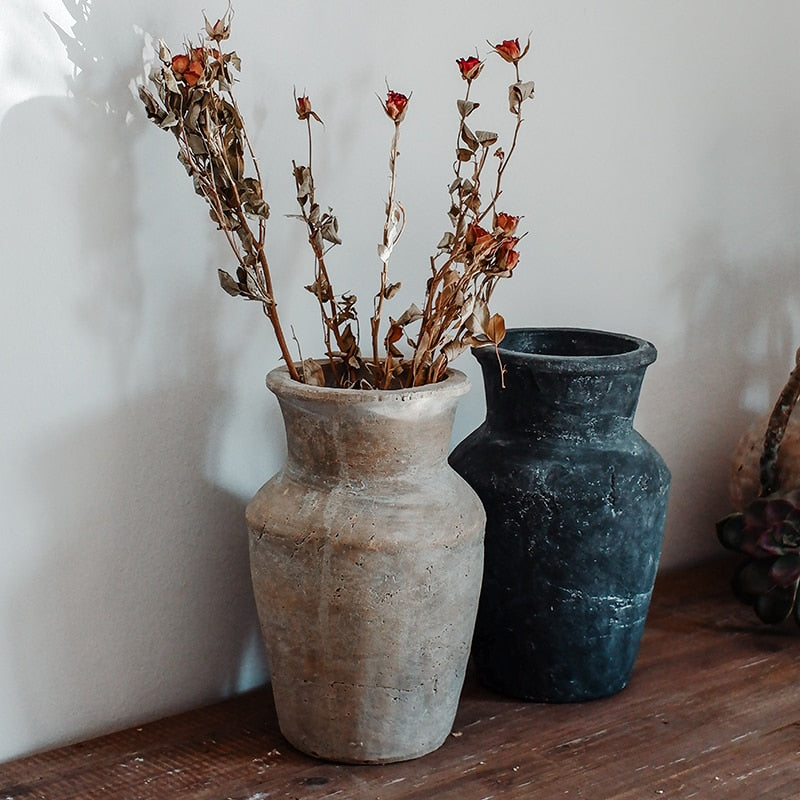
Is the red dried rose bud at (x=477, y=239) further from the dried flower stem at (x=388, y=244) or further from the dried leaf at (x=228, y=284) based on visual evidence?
the dried leaf at (x=228, y=284)

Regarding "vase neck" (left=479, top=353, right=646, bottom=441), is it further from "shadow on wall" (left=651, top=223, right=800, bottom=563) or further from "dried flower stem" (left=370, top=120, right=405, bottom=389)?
"shadow on wall" (left=651, top=223, right=800, bottom=563)

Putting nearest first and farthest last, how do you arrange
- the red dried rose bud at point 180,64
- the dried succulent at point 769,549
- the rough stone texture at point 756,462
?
the red dried rose bud at point 180,64, the dried succulent at point 769,549, the rough stone texture at point 756,462

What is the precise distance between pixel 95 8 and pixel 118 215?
16 cm

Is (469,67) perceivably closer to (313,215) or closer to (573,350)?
(313,215)

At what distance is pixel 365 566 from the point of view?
2.87 feet

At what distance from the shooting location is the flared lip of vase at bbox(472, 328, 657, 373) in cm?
99

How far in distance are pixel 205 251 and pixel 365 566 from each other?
0.32 meters

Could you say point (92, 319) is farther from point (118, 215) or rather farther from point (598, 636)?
point (598, 636)

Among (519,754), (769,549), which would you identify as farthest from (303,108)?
(769,549)

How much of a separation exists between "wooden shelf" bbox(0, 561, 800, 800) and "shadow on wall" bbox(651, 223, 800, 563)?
326mm

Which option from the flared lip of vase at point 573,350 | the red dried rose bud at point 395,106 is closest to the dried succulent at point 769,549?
the flared lip of vase at point 573,350

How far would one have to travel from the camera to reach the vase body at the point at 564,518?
1.01 metres

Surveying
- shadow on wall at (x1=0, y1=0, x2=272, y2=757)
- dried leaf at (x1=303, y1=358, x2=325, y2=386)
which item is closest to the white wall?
shadow on wall at (x1=0, y1=0, x2=272, y2=757)

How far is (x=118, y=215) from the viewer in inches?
36.7
